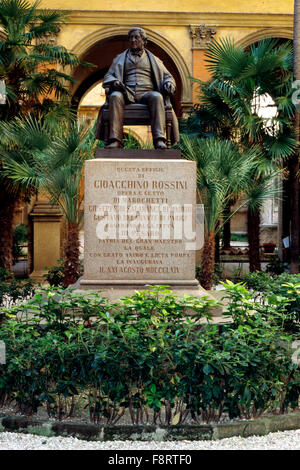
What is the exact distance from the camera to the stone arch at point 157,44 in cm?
1762

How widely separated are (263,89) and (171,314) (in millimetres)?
8863

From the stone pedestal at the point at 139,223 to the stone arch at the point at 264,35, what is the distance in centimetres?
1189

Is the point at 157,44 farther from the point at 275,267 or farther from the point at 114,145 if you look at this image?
the point at 114,145

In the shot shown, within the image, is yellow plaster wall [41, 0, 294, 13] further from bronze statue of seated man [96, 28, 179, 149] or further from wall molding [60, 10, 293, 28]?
bronze statue of seated man [96, 28, 179, 149]

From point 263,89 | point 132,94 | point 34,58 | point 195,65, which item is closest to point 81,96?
point 195,65

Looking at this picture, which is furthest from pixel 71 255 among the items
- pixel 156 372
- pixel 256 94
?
pixel 156 372

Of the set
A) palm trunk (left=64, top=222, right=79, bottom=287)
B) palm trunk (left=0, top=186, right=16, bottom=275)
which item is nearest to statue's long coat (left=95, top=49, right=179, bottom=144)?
palm trunk (left=64, top=222, right=79, bottom=287)

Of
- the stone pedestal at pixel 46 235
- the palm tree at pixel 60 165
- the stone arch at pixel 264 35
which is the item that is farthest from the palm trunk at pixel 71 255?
the stone arch at pixel 264 35

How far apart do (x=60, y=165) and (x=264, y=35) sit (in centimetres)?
947

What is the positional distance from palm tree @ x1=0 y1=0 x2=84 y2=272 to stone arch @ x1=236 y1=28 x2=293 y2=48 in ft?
17.8

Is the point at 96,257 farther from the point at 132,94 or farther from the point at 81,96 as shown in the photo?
the point at 81,96

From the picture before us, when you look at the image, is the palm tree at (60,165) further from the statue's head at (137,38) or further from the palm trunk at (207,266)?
the statue's head at (137,38)

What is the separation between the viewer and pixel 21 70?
14148 mm

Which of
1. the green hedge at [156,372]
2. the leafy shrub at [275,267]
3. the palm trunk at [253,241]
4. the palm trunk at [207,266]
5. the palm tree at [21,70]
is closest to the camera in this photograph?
the green hedge at [156,372]
